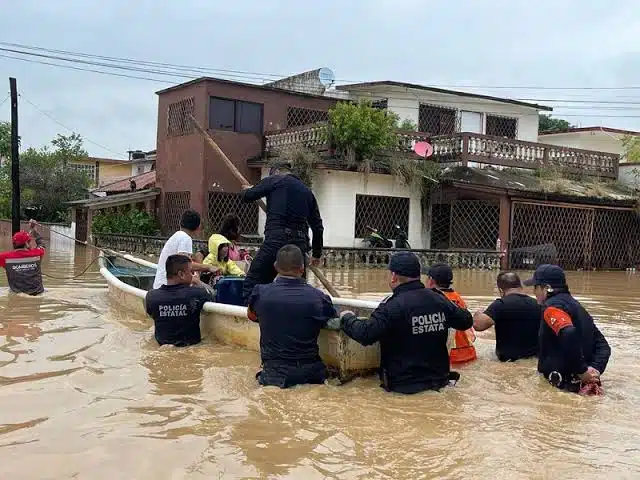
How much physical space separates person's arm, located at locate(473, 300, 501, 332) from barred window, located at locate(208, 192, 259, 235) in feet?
51.6

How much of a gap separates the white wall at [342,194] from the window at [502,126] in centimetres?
611

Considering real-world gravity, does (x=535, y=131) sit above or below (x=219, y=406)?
above

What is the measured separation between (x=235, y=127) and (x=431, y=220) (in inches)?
265

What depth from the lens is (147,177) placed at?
29.2m

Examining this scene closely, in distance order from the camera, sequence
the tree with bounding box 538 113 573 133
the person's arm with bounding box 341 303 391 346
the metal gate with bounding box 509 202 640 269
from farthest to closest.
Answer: the tree with bounding box 538 113 573 133 < the metal gate with bounding box 509 202 640 269 < the person's arm with bounding box 341 303 391 346

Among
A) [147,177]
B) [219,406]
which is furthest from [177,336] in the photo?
[147,177]

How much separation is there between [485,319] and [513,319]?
1.06 feet

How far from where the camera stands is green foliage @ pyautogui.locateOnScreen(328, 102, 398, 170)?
18.4 metres

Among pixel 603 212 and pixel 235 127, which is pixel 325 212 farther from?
pixel 603 212

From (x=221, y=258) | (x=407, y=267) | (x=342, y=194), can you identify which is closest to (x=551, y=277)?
(x=407, y=267)

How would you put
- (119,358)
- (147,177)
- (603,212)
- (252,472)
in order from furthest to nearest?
(147,177) < (603,212) < (119,358) < (252,472)

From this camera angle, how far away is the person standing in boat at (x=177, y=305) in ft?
21.3

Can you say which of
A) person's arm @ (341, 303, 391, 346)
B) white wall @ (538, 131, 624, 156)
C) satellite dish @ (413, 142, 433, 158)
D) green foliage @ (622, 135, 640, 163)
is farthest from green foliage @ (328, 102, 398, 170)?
person's arm @ (341, 303, 391, 346)

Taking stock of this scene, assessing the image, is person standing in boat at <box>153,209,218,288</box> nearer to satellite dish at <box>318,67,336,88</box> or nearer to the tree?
satellite dish at <box>318,67,336,88</box>
